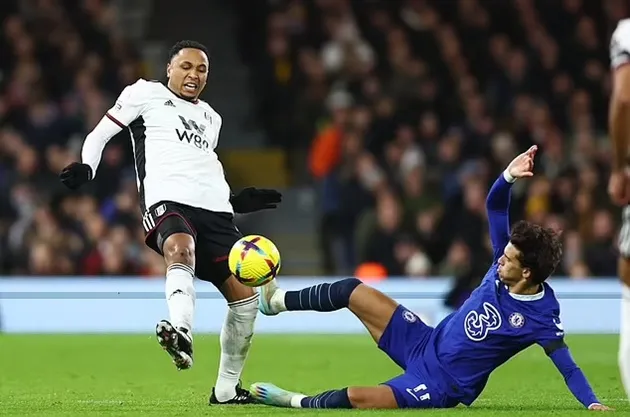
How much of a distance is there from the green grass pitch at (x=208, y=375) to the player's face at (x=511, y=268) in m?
0.70

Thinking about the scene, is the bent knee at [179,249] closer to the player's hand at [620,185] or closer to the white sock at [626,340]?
the white sock at [626,340]

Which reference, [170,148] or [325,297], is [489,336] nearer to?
[325,297]

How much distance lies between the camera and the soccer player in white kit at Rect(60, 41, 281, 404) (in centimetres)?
774

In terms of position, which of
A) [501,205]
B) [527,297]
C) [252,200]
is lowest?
[527,297]

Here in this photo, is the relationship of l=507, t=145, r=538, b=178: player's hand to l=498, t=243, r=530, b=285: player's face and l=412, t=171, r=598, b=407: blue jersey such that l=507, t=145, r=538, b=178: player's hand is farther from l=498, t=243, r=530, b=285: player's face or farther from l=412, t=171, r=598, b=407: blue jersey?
l=498, t=243, r=530, b=285: player's face

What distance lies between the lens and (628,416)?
22.1 ft

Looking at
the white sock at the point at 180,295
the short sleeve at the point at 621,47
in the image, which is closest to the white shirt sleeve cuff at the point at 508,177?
the short sleeve at the point at 621,47

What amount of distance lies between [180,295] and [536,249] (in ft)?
6.23

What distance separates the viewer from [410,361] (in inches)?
284

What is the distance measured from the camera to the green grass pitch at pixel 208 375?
7.39 metres

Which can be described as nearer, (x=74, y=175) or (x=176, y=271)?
(x=176, y=271)

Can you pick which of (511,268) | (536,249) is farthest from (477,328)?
(536,249)

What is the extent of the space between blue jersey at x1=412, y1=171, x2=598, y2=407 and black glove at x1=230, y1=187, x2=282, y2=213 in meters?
1.60

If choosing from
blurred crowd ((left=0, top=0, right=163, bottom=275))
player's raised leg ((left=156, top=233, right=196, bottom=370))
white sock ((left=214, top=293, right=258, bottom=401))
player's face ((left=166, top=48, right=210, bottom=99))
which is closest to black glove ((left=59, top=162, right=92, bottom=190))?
player's raised leg ((left=156, top=233, right=196, bottom=370))
